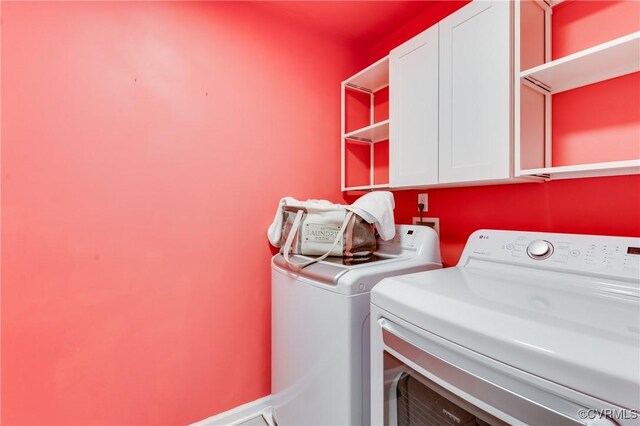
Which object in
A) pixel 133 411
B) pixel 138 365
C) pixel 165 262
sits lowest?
pixel 133 411

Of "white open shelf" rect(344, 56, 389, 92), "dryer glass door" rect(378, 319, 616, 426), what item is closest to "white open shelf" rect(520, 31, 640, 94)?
"white open shelf" rect(344, 56, 389, 92)

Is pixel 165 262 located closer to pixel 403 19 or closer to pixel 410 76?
pixel 410 76

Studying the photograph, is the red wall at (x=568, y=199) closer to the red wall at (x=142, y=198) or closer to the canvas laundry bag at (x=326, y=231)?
the canvas laundry bag at (x=326, y=231)

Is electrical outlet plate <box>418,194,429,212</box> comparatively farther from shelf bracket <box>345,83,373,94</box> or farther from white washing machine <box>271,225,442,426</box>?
shelf bracket <box>345,83,373,94</box>

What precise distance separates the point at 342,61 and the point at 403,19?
444mm

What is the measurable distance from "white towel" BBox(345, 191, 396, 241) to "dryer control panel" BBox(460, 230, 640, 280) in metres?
0.35

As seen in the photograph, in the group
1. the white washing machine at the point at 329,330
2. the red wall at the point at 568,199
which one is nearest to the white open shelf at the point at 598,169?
the red wall at the point at 568,199

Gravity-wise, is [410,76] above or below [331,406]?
above

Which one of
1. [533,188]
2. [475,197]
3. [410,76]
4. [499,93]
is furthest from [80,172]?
[533,188]

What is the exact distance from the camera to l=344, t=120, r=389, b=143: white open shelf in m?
1.71

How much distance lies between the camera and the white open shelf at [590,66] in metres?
0.87

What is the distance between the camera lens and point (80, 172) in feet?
4.02

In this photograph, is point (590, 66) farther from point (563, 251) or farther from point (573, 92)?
point (563, 251)

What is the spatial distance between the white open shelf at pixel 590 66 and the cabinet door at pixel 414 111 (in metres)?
0.39
